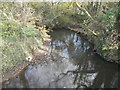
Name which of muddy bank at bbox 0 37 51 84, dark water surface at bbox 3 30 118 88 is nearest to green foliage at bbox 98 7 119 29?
dark water surface at bbox 3 30 118 88

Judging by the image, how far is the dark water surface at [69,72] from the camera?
7137 mm

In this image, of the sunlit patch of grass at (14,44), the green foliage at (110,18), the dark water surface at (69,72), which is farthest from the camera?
the green foliage at (110,18)

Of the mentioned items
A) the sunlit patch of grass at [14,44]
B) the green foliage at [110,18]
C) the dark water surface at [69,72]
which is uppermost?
the green foliage at [110,18]

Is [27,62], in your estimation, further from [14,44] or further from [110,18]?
[110,18]

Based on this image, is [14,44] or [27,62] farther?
[27,62]

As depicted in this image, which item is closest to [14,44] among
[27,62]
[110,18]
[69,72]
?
[27,62]

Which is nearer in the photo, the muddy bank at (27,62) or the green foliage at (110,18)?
the muddy bank at (27,62)

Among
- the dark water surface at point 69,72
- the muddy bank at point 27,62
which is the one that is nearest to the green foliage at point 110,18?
the dark water surface at point 69,72

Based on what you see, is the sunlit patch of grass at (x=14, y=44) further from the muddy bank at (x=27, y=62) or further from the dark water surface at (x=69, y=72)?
the dark water surface at (x=69, y=72)

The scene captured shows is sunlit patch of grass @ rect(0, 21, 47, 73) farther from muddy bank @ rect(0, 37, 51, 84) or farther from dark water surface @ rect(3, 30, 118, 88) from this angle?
dark water surface @ rect(3, 30, 118, 88)

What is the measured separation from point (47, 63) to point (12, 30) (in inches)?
120

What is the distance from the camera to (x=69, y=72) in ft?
26.9

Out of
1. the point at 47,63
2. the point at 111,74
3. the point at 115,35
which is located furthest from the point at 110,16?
the point at 47,63

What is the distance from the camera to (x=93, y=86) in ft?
23.2
